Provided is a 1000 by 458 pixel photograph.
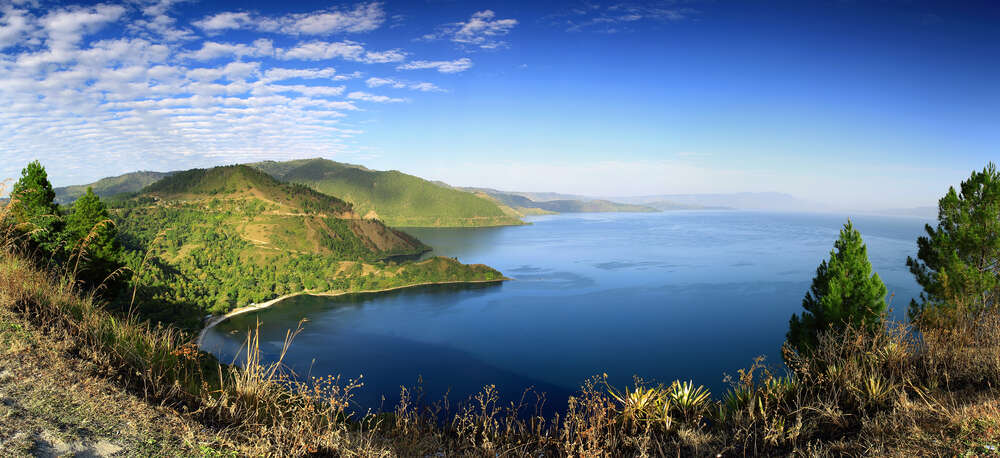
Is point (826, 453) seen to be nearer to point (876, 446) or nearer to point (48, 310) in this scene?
point (876, 446)

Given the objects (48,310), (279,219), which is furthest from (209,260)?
(48,310)

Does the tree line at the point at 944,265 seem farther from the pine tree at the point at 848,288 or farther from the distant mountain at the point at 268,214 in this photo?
the distant mountain at the point at 268,214

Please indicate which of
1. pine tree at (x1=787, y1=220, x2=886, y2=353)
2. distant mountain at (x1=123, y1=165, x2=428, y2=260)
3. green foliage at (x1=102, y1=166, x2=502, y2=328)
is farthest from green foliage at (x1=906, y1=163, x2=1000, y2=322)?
distant mountain at (x1=123, y1=165, x2=428, y2=260)

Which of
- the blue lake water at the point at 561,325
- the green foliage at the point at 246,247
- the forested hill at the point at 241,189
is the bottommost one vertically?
the blue lake water at the point at 561,325

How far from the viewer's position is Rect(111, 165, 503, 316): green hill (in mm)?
54750

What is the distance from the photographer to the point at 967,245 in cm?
1545

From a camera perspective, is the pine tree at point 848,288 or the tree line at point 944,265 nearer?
the tree line at point 944,265

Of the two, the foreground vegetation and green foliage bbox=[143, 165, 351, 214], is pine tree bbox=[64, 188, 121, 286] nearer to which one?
the foreground vegetation

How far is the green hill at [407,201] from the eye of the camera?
163 metres

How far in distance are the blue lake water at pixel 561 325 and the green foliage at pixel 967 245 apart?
14621mm

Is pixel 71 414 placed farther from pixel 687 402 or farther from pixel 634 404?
pixel 687 402

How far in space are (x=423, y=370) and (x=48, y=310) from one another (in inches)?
1432

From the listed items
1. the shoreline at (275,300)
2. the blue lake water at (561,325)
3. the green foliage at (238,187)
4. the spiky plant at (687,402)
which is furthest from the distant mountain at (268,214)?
the spiky plant at (687,402)

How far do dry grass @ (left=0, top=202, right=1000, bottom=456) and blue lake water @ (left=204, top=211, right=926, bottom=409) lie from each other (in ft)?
88.7
